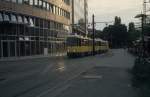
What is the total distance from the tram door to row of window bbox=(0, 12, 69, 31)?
3509 millimetres

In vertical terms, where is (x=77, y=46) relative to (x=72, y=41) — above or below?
below

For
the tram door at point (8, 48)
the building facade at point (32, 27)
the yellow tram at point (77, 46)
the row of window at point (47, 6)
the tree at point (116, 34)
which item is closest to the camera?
the yellow tram at point (77, 46)

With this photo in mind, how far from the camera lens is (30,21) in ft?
231

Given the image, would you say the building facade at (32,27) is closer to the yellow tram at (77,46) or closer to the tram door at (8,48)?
the tram door at (8,48)

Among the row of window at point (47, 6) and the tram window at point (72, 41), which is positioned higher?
the row of window at point (47, 6)

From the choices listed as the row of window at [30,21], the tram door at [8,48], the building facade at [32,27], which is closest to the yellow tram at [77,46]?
the tram door at [8,48]

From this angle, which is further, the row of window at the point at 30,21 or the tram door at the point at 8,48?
the tram door at the point at 8,48

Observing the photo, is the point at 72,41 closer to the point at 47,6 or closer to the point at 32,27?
the point at 32,27

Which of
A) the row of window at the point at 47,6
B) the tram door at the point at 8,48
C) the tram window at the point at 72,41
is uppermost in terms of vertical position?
the row of window at the point at 47,6

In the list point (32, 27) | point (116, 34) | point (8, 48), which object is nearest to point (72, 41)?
point (8, 48)

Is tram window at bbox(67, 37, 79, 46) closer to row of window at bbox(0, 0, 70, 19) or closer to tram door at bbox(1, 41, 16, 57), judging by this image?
tram door at bbox(1, 41, 16, 57)

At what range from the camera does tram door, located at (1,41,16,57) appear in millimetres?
61344

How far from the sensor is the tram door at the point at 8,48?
2415 inches

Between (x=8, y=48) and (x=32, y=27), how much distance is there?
10.3 meters
